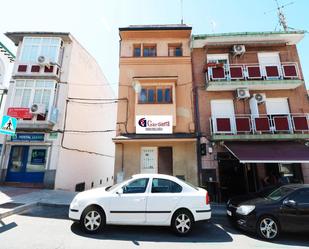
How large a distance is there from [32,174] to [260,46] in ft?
59.0

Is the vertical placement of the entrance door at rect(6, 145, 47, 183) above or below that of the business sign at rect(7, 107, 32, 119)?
below

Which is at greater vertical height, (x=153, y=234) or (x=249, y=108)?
(x=249, y=108)

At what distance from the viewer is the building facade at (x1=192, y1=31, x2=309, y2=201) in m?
10.1

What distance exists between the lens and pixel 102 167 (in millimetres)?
19516

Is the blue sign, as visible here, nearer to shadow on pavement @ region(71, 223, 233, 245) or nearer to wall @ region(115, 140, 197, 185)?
wall @ region(115, 140, 197, 185)

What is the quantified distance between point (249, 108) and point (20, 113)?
15.3 metres

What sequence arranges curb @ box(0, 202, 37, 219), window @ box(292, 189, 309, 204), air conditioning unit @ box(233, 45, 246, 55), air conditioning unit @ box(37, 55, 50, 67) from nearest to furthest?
window @ box(292, 189, 309, 204)
curb @ box(0, 202, 37, 219)
air conditioning unit @ box(233, 45, 246, 55)
air conditioning unit @ box(37, 55, 50, 67)

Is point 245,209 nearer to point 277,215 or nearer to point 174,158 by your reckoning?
point 277,215

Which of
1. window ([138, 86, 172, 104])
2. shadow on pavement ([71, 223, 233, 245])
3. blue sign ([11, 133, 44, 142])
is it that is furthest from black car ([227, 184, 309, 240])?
blue sign ([11, 133, 44, 142])

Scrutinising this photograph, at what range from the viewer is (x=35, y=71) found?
1284 cm

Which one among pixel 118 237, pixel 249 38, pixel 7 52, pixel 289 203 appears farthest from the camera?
pixel 7 52

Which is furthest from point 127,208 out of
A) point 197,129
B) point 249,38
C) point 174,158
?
point 249,38

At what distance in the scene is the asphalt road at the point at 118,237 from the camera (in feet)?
14.8

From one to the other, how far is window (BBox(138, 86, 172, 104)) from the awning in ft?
15.5
